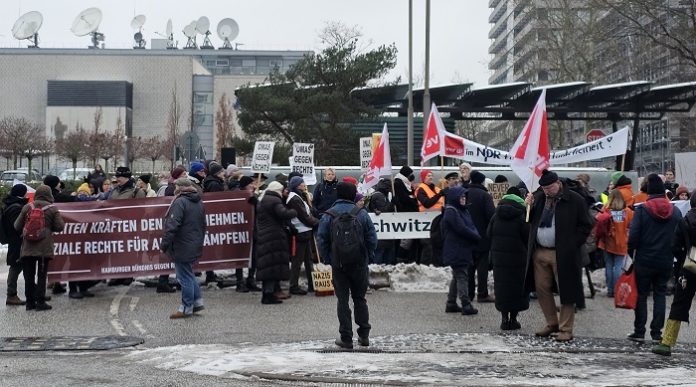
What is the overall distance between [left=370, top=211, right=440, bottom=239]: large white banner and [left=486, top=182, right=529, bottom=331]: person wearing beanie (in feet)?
15.4

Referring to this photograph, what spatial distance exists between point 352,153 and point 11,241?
29463 millimetres

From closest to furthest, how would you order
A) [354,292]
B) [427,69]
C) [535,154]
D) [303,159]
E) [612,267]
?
[354,292]
[535,154]
[612,267]
[303,159]
[427,69]

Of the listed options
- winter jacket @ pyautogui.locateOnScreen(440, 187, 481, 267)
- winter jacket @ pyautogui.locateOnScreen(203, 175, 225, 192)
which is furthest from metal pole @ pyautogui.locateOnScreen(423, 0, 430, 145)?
winter jacket @ pyautogui.locateOnScreen(440, 187, 481, 267)

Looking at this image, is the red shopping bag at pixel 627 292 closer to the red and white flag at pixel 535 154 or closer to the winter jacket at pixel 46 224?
the red and white flag at pixel 535 154

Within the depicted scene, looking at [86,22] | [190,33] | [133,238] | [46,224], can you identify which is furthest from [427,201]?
[190,33]

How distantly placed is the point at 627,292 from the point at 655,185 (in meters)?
1.17

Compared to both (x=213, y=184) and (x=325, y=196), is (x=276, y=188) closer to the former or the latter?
(x=213, y=184)

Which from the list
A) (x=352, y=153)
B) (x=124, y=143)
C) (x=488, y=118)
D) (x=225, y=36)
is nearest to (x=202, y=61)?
(x=225, y=36)

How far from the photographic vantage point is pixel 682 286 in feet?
35.1

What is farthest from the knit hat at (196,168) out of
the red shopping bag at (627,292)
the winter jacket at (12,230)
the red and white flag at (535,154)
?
the red shopping bag at (627,292)

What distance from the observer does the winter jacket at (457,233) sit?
13.5 m

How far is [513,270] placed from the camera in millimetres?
12320

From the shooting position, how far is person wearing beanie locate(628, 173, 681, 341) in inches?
451

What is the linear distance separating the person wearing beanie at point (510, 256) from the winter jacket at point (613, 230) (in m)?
3.52
